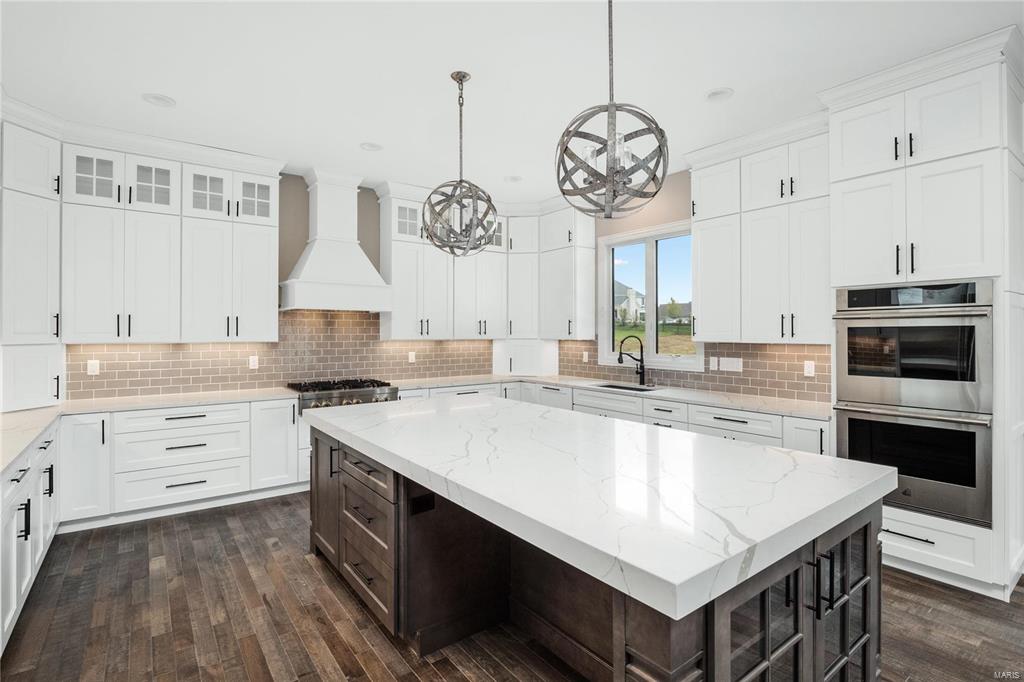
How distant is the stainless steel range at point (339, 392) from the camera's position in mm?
4464

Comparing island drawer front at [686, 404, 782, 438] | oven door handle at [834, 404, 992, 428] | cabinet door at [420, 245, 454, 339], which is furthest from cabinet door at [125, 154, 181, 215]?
oven door handle at [834, 404, 992, 428]

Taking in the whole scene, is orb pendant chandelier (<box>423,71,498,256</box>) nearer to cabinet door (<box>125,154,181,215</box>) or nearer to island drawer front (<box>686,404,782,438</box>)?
island drawer front (<box>686,404,782,438</box>)

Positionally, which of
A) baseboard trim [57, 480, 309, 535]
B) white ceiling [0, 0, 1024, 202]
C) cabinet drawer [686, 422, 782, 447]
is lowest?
baseboard trim [57, 480, 309, 535]

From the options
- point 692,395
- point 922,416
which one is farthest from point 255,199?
point 922,416

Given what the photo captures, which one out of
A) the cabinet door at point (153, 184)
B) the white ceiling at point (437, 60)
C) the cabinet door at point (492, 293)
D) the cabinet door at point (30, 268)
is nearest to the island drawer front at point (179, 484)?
the cabinet door at point (30, 268)

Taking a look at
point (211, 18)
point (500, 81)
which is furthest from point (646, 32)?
point (211, 18)

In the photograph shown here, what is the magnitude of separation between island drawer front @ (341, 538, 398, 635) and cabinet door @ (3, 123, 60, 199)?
319cm

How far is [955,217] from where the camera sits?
2832 millimetres

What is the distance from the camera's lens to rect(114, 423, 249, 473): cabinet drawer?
12.6ft

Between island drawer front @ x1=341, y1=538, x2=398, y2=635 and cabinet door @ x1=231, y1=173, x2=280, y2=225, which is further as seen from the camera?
cabinet door @ x1=231, y1=173, x2=280, y2=225

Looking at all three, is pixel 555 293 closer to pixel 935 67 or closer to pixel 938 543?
pixel 935 67

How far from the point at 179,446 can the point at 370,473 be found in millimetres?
2416

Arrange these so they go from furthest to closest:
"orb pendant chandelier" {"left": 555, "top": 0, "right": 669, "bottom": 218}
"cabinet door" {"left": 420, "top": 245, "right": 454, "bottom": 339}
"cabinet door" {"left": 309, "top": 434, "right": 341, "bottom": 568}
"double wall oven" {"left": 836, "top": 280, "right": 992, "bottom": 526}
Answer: "cabinet door" {"left": 420, "top": 245, "right": 454, "bottom": 339} < "cabinet door" {"left": 309, "top": 434, "right": 341, "bottom": 568} < "double wall oven" {"left": 836, "top": 280, "right": 992, "bottom": 526} < "orb pendant chandelier" {"left": 555, "top": 0, "right": 669, "bottom": 218}

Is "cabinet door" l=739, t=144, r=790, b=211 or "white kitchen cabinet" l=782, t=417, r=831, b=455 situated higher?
"cabinet door" l=739, t=144, r=790, b=211
